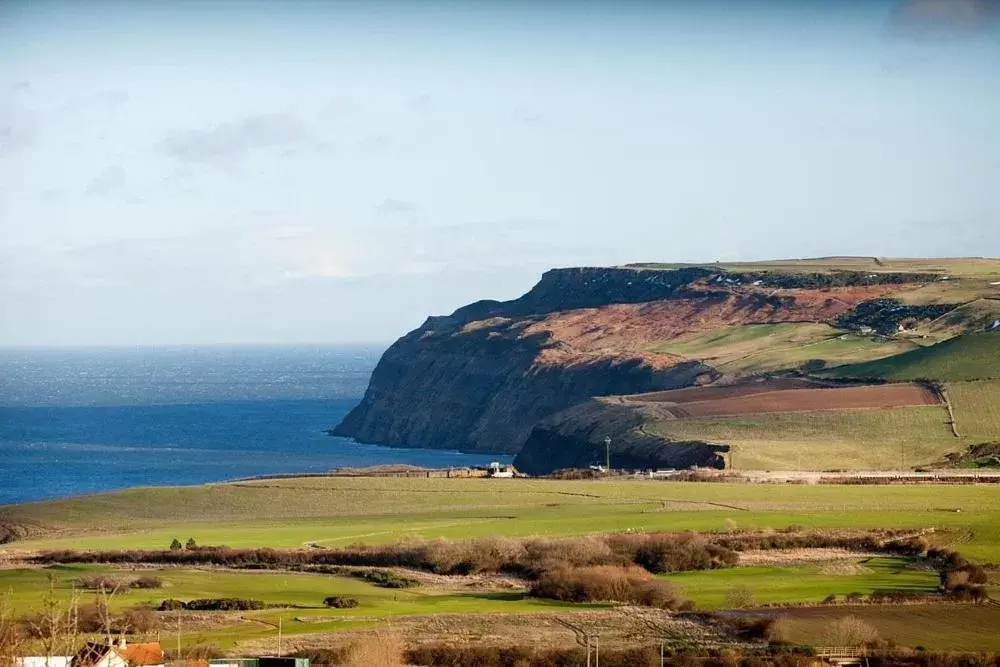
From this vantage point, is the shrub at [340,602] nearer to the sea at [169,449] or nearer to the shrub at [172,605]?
the shrub at [172,605]

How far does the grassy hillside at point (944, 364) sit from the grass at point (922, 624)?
66.1 metres

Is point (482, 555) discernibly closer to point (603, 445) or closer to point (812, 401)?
point (603, 445)

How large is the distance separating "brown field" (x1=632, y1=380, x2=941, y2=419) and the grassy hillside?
11.8ft

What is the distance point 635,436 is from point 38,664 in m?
74.0

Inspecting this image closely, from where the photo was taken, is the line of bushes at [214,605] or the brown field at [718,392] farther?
the brown field at [718,392]

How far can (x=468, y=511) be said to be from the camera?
7594 centimetres

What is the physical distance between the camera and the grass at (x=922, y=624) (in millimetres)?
45062

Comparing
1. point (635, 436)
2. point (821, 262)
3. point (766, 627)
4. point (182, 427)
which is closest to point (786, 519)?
point (766, 627)

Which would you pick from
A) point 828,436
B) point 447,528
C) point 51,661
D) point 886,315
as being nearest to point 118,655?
point 51,661

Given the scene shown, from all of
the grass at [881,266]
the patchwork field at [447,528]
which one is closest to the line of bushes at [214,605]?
the patchwork field at [447,528]

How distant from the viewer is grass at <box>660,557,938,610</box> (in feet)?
173

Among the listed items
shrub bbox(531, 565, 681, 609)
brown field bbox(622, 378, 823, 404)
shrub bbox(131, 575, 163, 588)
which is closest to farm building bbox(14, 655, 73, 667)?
shrub bbox(131, 575, 163, 588)

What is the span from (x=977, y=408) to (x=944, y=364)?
44.6ft

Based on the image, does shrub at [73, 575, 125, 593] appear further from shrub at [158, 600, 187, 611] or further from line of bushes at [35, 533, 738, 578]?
line of bushes at [35, 533, 738, 578]
